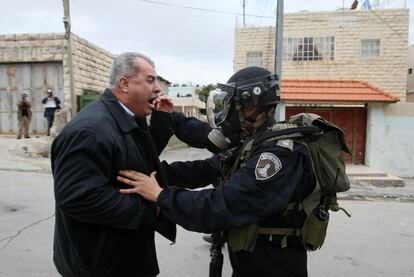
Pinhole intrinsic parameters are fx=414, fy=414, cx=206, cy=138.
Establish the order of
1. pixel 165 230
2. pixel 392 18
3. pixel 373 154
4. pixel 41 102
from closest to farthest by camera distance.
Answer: pixel 165 230
pixel 373 154
pixel 41 102
pixel 392 18

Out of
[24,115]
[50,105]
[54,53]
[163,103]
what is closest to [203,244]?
[163,103]

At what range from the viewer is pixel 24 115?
43.3 feet

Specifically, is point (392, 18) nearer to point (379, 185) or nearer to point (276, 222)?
point (379, 185)

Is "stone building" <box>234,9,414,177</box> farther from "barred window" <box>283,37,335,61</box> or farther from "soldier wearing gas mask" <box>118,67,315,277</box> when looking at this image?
"soldier wearing gas mask" <box>118,67,315,277</box>

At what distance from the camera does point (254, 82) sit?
2033 millimetres

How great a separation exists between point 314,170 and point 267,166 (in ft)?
0.87

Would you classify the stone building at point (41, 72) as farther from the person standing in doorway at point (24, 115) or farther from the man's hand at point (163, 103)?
the man's hand at point (163, 103)

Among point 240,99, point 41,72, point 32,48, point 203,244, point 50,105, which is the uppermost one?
point 32,48

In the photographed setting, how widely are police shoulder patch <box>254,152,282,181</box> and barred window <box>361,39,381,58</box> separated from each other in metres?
20.7

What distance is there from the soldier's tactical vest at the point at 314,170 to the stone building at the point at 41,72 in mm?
12399

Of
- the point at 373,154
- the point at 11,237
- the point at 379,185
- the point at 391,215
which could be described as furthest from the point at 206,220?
the point at 373,154

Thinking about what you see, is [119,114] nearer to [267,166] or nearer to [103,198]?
[103,198]

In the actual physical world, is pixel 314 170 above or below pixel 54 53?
below

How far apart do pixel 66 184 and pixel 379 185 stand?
10.4 m
